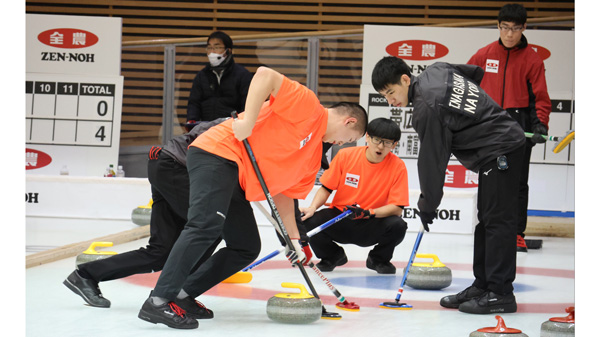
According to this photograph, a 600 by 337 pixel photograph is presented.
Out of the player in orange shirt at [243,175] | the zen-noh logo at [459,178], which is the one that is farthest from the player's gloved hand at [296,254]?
the zen-noh logo at [459,178]

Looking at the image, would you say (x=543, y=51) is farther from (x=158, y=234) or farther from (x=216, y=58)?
(x=158, y=234)

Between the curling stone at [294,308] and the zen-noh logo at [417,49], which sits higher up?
the zen-noh logo at [417,49]

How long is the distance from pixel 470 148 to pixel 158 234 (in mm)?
1653

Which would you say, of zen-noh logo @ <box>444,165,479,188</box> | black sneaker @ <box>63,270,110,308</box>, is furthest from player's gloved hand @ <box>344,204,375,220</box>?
zen-noh logo @ <box>444,165,479,188</box>

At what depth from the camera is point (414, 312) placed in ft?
12.8

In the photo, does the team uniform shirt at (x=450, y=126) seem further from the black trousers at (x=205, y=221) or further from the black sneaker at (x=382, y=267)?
the black sneaker at (x=382, y=267)

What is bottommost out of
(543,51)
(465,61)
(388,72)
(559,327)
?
(559,327)

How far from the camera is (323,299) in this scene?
419cm

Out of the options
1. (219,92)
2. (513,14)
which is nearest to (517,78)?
(513,14)

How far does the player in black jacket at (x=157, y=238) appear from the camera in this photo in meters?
3.72

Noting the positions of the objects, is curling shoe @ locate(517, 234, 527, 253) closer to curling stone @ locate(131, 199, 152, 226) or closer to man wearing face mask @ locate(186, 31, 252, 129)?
man wearing face mask @ locate(186, 31, 252, 129)

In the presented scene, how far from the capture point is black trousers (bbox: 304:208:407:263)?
16.8 feet

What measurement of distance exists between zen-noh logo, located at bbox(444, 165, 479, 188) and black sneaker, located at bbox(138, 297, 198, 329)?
532 centimetres
